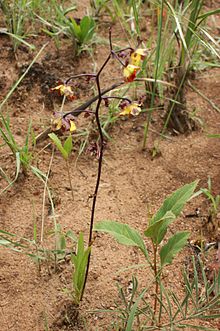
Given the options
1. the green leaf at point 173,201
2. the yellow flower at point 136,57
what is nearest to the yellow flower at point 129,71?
the yellow flower at point 136,57

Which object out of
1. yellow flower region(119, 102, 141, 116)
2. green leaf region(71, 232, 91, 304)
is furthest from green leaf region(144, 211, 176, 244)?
yellow flower region(119, 102, 141, 116)

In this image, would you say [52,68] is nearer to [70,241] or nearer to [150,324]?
[70,241]

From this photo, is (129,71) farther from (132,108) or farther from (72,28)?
(72,28)

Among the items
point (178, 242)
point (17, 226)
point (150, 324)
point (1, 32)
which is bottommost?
point (150, 324)

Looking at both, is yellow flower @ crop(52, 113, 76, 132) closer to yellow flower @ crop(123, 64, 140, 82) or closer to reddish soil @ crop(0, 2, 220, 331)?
yellow flower @ crop(123, 64, 140, 82)

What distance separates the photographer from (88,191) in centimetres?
188

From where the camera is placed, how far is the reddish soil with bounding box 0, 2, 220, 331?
158 centimetres

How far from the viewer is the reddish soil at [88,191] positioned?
158 cm

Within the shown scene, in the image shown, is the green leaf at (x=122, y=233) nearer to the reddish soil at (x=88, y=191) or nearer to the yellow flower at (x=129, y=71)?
the reddish soil at (x=88, y=191)

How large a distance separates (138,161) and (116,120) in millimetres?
212

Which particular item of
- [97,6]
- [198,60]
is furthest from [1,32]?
[198,60]

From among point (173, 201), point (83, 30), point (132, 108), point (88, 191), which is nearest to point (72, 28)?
point (83, 30)

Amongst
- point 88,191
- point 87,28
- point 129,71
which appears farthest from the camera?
point 87,28

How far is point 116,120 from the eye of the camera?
2115mm
